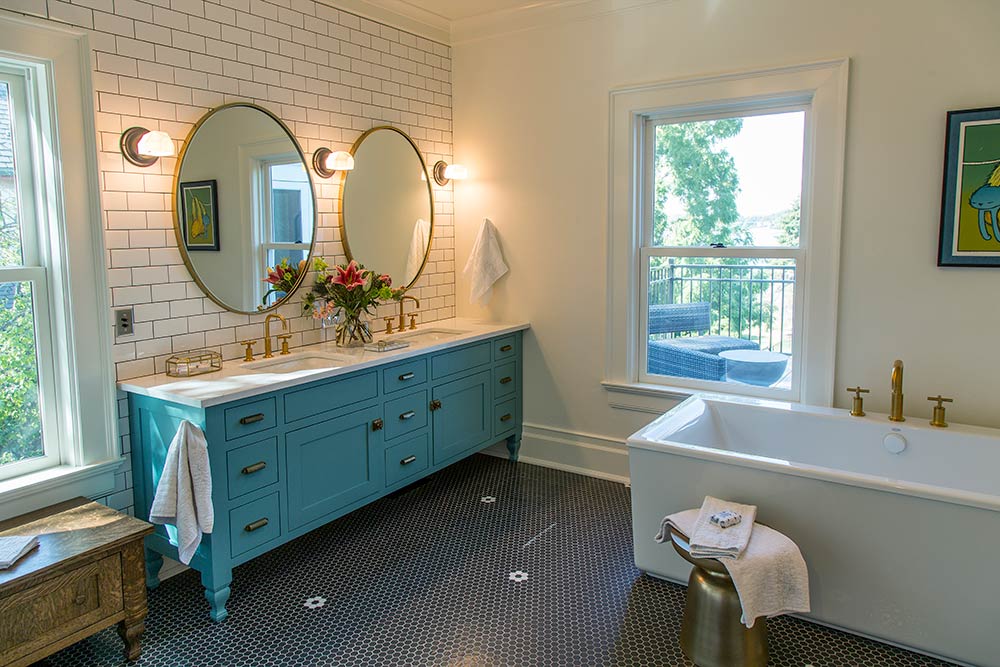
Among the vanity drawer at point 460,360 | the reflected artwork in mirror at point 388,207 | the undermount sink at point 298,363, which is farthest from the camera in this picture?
the reflected artwork in mirror at point 388,207

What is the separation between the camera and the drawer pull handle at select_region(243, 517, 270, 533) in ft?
9.60

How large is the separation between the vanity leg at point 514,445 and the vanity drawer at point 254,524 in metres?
1.93

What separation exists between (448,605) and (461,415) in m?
1.35

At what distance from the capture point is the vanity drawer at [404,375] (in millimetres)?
3566

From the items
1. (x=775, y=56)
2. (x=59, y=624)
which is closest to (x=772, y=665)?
(x=59, y=624)

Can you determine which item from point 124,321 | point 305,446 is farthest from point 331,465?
point 124,321

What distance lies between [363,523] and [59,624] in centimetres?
156

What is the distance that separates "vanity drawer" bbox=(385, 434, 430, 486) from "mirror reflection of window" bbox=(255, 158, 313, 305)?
0.99m

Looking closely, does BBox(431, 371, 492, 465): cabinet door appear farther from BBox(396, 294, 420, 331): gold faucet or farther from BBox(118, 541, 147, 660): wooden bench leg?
BBox(118, 541, 147, 660): wooden bench leg

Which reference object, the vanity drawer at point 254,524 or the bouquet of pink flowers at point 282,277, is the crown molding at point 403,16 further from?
the vanity drawer at point 254,524

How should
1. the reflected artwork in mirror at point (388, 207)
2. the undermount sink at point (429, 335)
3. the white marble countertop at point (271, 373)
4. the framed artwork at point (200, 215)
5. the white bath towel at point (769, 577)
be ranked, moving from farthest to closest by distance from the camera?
1. the undermount sink at point (429, 335)
2. the reflected artwork in mirror at point (388, 207)
3. the framed artwork at point (200, 215)
4. the white marble countertop at point (271, 373)
5. the white bath towel at point (769, 577)

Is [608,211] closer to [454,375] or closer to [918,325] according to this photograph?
[454,375]

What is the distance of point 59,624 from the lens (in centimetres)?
240

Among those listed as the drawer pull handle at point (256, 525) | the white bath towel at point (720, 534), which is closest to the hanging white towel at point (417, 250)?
the drawer pull handle at point (256, 525)
